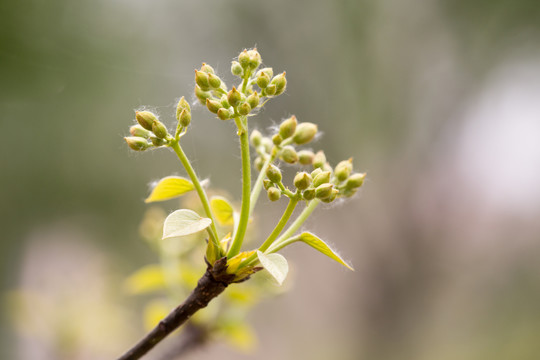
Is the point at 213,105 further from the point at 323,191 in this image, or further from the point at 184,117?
the point at 323,191

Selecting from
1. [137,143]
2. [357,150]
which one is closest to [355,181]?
[137,143]

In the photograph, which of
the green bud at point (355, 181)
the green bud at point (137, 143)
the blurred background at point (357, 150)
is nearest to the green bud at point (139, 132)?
the green bud at point (137, 143)

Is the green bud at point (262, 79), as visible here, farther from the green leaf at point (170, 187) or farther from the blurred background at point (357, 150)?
the blurred background at point (357, 150)

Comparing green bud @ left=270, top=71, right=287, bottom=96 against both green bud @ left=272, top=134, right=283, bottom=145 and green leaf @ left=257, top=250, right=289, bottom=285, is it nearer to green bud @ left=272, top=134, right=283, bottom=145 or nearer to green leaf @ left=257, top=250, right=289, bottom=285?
green bud @ left=272, top=134, right=283, bottom=145

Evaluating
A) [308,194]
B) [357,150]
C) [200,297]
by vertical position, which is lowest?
[357,150]

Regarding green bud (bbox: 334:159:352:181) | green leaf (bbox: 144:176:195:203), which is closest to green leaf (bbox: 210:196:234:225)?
green leaf (bbox: 144:176:195:203)

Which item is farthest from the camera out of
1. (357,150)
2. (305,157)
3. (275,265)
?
(357,150)

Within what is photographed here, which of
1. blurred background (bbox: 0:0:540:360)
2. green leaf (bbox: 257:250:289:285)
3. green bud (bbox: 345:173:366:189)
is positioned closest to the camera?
green leaf (bbox: 257:250:289:285)
